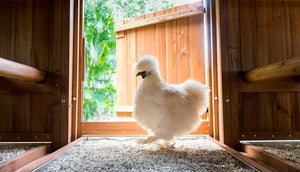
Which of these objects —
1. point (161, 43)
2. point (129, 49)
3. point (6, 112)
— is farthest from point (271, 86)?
point (6, 112)

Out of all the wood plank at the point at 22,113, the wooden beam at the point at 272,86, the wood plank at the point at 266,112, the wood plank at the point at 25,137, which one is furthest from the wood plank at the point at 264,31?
the wood plank at the point at 22,113

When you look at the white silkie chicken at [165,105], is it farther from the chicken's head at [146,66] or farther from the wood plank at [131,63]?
the wood plank at [131,63]

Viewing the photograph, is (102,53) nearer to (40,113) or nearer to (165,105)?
(40,113)

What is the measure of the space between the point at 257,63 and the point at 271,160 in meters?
0.97

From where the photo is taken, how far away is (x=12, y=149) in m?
1.60

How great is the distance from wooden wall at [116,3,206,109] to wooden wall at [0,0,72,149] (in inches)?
35.6

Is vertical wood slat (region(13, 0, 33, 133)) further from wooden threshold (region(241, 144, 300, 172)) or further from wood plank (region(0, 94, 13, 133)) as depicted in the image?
wooden threshold (region(241, 144, 300, 172))

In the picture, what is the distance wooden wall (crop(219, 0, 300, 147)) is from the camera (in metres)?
1.79

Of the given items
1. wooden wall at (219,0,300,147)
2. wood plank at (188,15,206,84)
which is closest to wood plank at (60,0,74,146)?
wood plank at (188,15,206,84)

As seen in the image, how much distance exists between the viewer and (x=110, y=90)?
123 inches

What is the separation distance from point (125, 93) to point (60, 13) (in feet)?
4.02

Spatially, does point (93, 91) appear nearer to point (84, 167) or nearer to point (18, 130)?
point (18, 130)

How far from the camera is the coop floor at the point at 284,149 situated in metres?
1.38

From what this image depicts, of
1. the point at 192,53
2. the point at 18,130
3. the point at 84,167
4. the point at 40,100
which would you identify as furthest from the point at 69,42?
the point at 192,53
